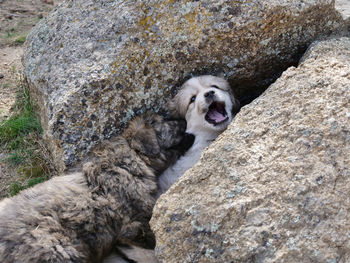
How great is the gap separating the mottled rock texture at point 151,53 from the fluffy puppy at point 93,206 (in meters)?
0.27

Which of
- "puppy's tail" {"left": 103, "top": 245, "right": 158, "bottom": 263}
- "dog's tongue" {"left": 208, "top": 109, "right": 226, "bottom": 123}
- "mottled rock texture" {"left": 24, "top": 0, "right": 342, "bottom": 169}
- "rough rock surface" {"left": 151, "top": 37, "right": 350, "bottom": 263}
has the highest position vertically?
"mottled rock texture" {"left": 24, "top": 0, "right": 342, "bottom": 169}

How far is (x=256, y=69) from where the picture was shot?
14.8 ft

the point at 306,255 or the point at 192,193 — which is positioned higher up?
the point at 192,193

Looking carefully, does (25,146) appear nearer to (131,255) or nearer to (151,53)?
(151,53)

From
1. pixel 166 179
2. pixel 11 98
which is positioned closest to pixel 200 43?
pixel 166 179

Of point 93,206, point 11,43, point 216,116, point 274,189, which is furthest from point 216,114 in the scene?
point 11,43

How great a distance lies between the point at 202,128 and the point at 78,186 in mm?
1469

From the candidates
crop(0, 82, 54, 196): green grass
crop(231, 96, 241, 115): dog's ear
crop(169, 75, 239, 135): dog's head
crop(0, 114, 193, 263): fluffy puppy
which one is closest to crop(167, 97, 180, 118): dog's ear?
crop(169, 75, 239, 135): dog's head

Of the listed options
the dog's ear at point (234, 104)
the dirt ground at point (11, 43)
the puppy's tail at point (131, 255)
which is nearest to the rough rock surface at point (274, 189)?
the puppy's tail at point (131, 255)

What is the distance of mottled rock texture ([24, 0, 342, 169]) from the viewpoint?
4.17 metres

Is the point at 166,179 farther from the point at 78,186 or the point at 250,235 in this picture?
the point at 250,235

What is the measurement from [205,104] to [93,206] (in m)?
1.62

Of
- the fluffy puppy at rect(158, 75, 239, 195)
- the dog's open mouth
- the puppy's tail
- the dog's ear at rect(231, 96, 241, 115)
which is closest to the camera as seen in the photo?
the puppy's tail

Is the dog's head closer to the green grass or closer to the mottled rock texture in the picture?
the mottled rock texture
